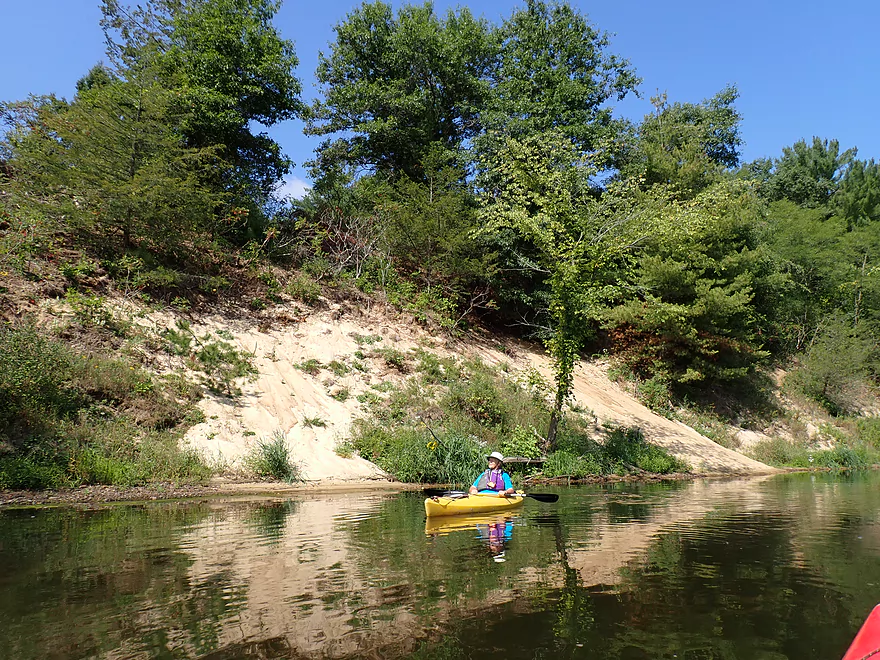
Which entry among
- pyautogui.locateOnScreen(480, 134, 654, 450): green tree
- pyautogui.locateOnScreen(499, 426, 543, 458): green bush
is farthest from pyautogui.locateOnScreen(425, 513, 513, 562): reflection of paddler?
pyautogui.locateOnScreen(480, 134, 654, 450): green tree

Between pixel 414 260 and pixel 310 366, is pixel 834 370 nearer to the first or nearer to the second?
pixel 414 260

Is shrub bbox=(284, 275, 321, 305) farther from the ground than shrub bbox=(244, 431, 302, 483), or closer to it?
farther from the ground

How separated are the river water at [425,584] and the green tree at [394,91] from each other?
25.3 meters

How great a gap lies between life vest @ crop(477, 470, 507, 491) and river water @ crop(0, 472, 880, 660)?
1160 mm

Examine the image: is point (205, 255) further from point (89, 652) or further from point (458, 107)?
point (89, 652)

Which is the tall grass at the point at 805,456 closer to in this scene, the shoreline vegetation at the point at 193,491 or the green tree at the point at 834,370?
the green tree at the point at 834,370

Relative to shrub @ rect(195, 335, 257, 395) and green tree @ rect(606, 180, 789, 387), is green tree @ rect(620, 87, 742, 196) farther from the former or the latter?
shrub @ rect(195, 335, 257, 395)

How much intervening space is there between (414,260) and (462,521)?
56.4 ft

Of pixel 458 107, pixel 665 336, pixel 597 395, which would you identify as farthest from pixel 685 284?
pixel 458 107

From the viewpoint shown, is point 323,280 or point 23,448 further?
point 323,280

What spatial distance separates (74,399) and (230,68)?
16.7m

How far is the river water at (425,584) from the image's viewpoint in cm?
485

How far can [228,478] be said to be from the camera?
14.6 meters

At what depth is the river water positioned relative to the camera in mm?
4852
